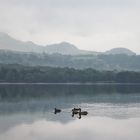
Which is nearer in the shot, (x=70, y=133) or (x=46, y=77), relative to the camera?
(x=70, y=133)

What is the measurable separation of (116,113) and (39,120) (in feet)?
46.5

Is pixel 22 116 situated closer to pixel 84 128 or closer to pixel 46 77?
pixel 84 128

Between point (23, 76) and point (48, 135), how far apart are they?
486ft

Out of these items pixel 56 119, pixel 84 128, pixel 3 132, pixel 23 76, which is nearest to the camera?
pixel 3 132

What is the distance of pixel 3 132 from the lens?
1866 inches

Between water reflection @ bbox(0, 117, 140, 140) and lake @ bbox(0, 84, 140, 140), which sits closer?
water reflection @ bbox(0, 117, 140, 140)

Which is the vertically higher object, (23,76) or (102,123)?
(23,76)

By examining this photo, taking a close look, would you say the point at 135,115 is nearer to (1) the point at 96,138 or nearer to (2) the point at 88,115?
(2) the point at 88,115

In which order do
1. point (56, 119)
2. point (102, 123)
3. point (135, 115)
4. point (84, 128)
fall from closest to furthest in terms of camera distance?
point (84, 128) < point (102, 123) < point (56, 119) < point (135, 115)

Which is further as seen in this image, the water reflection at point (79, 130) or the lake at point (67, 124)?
the lake at point (67, 124)

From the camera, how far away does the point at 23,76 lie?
193m

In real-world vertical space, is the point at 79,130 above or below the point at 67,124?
below

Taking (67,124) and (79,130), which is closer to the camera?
(79,130)

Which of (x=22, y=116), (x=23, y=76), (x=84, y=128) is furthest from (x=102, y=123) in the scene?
(x=23, y=76)
